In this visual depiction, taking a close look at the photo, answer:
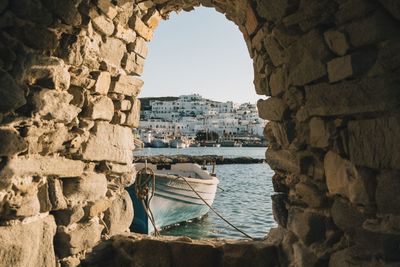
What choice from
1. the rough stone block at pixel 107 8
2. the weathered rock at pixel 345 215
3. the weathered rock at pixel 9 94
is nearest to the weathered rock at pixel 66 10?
the rough stone block at pixel 107 8

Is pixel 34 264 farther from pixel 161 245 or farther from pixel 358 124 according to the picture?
pixel 358 124

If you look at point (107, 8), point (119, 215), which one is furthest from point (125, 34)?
point (119, 215)

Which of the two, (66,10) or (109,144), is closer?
(66,10)

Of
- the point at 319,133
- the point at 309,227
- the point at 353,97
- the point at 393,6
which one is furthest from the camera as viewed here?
the point at 309,227

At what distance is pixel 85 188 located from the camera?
3406mm

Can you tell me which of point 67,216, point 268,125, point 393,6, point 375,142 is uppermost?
point 393,6

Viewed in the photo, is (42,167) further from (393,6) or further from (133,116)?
(393,6)

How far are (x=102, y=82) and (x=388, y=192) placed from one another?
8.13ft

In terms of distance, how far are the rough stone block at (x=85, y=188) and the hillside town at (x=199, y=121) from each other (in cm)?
8380

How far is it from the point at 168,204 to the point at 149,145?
Answer: 7647 centimetres

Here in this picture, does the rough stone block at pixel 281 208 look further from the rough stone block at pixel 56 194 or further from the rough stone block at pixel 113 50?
the rough stone block at pixel 113 50

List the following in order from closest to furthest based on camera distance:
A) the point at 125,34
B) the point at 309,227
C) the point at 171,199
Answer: the point at 309,227
the point at 125,34
the point at 171,199

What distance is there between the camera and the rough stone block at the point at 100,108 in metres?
3.50

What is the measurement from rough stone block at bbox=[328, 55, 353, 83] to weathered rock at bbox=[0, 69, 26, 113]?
1960mm
